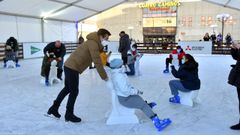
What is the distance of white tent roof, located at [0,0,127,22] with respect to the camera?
1300cm

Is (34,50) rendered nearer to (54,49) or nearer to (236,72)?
(54,49)

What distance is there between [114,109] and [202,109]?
1.40 meters

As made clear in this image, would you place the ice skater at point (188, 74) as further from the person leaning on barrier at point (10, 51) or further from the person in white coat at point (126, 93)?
the person leaning on barrier at point (10, 51)

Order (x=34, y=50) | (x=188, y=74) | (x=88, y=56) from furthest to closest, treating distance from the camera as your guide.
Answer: (x=34, y=50)
(x=188, y=74)
(x=88, y=56)

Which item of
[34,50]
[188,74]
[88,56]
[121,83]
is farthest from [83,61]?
[34,50]

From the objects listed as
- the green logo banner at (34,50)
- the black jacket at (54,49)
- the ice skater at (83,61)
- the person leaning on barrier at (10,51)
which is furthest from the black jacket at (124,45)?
the green logo banner at (34,50)

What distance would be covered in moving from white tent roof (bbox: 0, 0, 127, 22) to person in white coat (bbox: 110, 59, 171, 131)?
10269mm

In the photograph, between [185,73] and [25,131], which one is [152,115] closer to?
[185,73]

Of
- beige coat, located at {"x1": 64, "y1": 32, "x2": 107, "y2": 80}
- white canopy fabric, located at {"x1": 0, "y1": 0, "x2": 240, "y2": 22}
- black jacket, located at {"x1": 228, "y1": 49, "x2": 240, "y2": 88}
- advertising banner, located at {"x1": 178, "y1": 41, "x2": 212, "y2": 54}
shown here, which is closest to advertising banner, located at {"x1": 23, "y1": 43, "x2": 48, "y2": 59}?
white canopy fabric, located at {"x1": 0, "y1": 0, "x2": 240, "y2": 22}

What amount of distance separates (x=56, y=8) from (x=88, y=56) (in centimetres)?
1293

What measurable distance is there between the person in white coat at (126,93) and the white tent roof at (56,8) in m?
10.3

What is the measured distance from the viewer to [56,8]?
15.4 m

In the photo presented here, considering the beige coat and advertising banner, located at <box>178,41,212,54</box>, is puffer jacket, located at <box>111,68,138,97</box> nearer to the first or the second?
the beige coat

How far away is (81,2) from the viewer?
1566 centimetres
